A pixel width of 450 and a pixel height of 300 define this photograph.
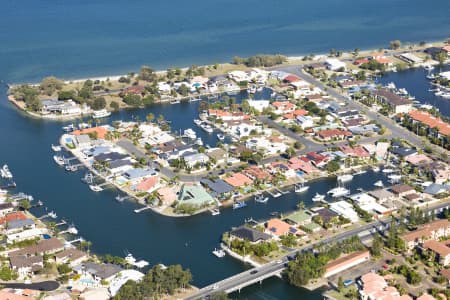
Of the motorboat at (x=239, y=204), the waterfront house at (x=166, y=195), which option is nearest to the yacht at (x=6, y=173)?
the waterfront house at (x=166, y=195)

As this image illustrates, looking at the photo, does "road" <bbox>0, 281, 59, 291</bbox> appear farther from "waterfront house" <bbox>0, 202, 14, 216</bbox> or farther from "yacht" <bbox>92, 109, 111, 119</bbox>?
"yacht" <bbox>92, 109, 111, 119</bbox>

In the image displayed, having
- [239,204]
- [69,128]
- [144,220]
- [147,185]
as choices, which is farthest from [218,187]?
[69,128]

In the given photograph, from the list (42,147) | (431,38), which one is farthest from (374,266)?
(431,38)

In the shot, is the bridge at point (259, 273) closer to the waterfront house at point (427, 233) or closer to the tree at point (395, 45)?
the waterfront house at point (427, 233)

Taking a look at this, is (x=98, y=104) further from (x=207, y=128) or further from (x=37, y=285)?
(x=37, y=285)

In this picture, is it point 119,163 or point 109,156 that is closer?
point 119,163

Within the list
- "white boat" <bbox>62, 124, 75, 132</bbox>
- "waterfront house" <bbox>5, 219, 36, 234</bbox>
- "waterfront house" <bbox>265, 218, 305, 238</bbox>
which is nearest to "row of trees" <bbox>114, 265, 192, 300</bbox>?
"waterfront house" <bbox>265, 218, 305, 238</bbox>

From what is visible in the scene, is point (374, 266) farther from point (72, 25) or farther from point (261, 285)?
point (72, 25)
